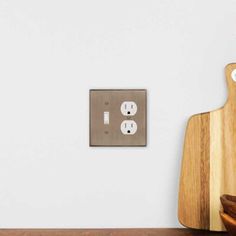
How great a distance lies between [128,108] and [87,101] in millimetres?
124

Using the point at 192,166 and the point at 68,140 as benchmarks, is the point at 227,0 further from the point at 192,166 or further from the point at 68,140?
the point at 68,140

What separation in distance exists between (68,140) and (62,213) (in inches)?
8.6

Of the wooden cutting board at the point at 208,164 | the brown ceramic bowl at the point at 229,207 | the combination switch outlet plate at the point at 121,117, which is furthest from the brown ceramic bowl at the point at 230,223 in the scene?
the combination switch outlet plate at the point at 121,117

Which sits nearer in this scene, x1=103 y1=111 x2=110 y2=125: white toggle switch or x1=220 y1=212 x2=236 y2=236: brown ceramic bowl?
x1=220 y1=212 x2=236 y2=236: brown ceramic bowl

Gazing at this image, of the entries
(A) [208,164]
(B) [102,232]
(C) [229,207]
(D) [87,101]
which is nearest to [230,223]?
(C) [229,207]

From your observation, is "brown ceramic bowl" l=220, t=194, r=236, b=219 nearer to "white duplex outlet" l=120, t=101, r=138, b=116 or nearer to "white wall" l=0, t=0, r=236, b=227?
"white wall" l=0, t=0, r=236, b=227

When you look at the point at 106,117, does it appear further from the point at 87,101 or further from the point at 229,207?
the point at 229,207

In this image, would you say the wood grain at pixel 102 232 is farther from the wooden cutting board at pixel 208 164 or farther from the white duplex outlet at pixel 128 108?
the white duplex outlet at pixel 128 108

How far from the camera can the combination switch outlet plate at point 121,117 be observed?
122 centimetres

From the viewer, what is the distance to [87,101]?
48.4 inches

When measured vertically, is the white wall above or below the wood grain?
above

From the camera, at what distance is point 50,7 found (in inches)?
48.5

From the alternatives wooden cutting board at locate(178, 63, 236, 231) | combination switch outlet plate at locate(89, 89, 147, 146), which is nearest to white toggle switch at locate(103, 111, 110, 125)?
combination switch outlet plate at locate(89, 89, 147, 146)

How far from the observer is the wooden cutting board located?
46.8 inches
